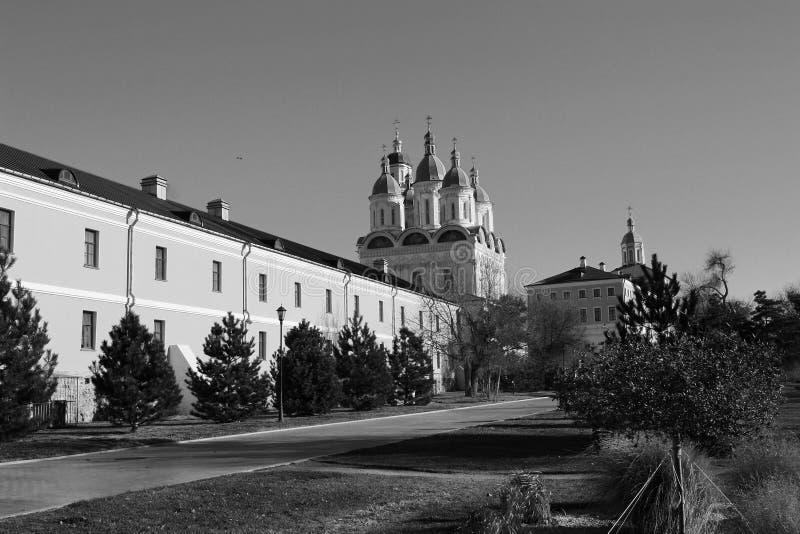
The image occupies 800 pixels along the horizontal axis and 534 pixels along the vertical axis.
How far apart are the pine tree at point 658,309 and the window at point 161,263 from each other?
1988cm

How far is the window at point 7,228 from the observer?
25.3 metres

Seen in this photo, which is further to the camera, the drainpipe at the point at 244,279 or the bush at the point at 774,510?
the drainpipe at the point at 244,279

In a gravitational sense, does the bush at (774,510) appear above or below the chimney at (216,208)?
below

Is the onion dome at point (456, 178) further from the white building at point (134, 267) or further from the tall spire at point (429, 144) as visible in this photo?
the white building at point (134, 267)

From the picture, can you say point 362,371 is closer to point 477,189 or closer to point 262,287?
point 262,287

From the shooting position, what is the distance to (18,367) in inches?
690

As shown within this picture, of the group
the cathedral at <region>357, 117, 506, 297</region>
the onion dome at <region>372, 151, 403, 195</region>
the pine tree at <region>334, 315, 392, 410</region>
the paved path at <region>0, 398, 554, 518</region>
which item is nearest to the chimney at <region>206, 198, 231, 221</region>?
the pine tree at <region>334, 315, 392, 410</region>

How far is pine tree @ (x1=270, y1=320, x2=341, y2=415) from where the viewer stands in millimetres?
31297

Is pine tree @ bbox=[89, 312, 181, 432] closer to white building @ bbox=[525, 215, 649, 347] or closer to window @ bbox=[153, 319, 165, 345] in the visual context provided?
window @ bbox=[153, 319, 165, 345]

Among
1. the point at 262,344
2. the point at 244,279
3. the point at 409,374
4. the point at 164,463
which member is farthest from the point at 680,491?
the point at 409,374

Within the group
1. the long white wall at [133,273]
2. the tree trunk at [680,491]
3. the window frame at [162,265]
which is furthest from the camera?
the window frame at [162,265]

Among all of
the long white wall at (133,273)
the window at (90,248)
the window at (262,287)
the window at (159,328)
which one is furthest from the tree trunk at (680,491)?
the window at (262,287)

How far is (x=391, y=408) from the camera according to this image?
125 feet

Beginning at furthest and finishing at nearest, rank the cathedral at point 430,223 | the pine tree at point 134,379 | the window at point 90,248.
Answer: the cathedral at point 430,223
the window at point 90,248
the pine tree at point 134,379
